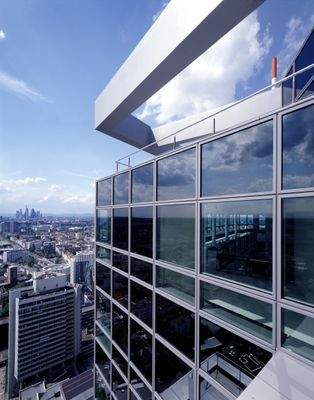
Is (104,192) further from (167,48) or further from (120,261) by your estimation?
(167,48)

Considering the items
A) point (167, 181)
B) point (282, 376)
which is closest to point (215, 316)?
point (282, 376)

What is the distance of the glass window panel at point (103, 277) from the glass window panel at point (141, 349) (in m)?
2.32

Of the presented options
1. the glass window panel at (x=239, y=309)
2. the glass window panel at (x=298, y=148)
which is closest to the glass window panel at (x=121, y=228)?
the glass window panel at (x=239, y=309)

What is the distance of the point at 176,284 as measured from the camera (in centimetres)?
646

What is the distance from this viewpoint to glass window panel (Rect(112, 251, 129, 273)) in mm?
8773

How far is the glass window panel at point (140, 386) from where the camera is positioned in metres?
7.42

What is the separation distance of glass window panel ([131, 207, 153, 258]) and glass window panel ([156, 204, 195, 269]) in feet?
1.31

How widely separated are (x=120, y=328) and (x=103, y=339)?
7.28ft

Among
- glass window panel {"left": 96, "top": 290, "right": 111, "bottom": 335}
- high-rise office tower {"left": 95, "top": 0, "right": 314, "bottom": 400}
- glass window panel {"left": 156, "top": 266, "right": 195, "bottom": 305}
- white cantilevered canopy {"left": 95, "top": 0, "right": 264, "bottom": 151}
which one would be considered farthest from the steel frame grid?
glass window panel {"left": 96, "top": 290, "right": 111, "bottom": 335}

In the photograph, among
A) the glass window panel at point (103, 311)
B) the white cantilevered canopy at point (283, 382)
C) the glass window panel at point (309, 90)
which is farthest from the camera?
the glass window panel at point (103, 311)

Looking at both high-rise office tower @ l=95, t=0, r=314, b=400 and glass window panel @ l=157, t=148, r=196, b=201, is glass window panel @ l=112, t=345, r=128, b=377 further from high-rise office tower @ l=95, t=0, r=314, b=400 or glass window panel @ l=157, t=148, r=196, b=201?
glass window panel @ l=157, t=148, r=196, b=201

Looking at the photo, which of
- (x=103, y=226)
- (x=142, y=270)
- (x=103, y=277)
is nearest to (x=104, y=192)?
(x=103, y=226)

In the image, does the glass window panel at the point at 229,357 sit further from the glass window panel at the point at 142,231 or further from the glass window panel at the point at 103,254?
the glass window panel at the point at 103,254

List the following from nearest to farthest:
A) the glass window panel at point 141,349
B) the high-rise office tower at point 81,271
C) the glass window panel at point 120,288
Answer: the glass window panel at point 141,349
the glass window panel at point 120,288
the high-rise office tower at point 81,271
